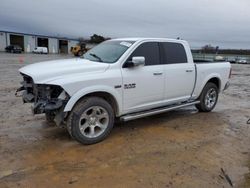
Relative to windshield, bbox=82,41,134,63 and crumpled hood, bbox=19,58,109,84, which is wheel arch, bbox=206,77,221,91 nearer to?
windshield, bbox=82,41,134,63

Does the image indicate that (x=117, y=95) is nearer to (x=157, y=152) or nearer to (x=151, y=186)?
(x=157, y=152)

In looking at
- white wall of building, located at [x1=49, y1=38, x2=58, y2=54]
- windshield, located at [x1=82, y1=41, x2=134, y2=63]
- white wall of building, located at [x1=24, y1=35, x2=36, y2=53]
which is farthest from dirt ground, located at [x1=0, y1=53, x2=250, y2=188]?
white wall of building, located at [x1=49, y1=38, x2=58, y2=54]

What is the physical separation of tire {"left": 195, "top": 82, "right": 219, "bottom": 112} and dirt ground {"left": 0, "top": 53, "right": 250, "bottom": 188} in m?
0.69

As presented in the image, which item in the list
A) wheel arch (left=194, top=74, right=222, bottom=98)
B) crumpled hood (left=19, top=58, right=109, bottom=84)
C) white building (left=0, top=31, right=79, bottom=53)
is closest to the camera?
crumpled hood (left=19, top=58, right=109, bottom=84)

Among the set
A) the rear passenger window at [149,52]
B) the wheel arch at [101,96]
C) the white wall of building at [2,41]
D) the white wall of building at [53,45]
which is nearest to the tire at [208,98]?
the rear passenger window at [149,52]

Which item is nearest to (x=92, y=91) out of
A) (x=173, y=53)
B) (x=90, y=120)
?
(x=90, y=120)

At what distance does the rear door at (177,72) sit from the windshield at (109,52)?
98 centimetres

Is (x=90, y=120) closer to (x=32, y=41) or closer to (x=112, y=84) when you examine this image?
(x=112, y=84)

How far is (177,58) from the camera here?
6.46 metres

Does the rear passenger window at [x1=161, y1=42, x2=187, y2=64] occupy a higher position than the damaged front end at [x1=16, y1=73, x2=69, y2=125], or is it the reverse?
the rear passenger window at [x1=161, y1=42, x2=187, y2=64]

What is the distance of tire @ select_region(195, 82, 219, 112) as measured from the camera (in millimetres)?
7406

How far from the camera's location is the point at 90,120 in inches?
196

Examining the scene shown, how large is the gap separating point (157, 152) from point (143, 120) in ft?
6.60

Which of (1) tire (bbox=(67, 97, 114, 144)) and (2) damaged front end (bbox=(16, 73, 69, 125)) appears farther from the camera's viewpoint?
(1) tire (bbox=(67, 97, 114, 144))
